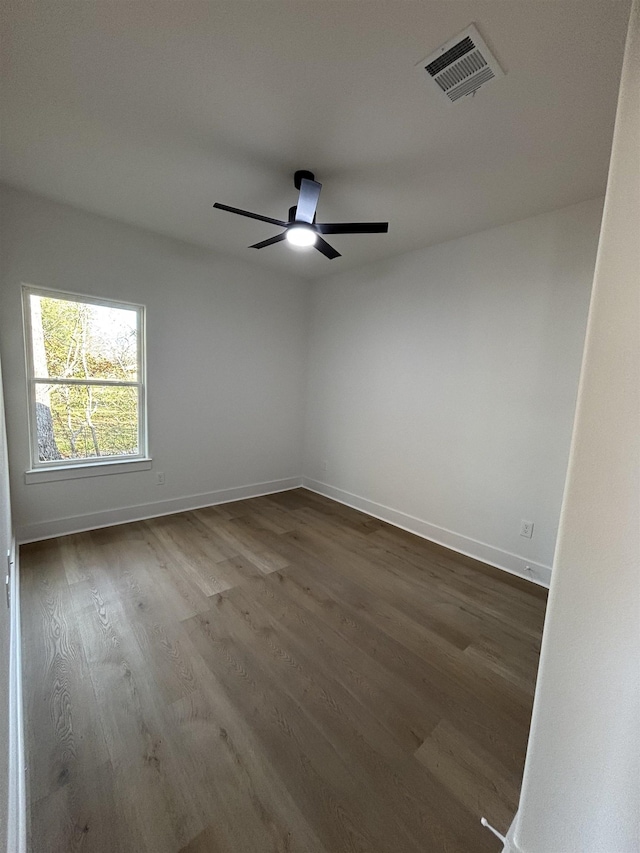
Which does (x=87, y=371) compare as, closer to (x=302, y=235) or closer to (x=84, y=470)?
(x=84, y=470)

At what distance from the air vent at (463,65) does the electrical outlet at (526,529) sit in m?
Result: 2.71

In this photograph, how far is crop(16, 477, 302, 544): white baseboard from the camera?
283 centimetres

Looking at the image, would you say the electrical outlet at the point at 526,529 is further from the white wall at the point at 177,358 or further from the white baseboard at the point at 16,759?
the white baseboard at the point at 16,759

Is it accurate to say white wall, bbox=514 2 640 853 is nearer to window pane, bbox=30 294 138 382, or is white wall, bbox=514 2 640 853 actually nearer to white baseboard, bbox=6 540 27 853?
white baseboard, bbox=6 540 27 853

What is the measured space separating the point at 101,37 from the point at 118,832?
2.87 meters

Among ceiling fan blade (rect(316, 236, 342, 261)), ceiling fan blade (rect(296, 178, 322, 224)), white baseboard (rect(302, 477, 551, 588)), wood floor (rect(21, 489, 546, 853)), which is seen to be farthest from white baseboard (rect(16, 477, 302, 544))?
ceiling fan blade (rect(296, 178, 322, 224))

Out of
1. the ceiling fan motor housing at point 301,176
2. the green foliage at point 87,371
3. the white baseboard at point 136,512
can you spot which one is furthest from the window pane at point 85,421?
the ceiling fan motor housing at point 301,176

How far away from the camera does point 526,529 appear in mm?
2643

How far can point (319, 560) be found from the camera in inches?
109

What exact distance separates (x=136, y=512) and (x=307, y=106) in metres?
3.45

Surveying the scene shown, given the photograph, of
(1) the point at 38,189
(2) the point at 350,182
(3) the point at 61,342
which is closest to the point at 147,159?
(1) the point at 38,189

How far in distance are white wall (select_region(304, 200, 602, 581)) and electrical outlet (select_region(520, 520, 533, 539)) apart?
0.04 meters

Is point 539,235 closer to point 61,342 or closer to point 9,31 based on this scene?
point 9,31

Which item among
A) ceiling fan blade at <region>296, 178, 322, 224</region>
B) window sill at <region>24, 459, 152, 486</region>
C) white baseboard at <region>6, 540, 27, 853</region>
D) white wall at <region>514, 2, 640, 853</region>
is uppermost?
ceiling fan blade at <region>296, 178, 322, 224</region>
